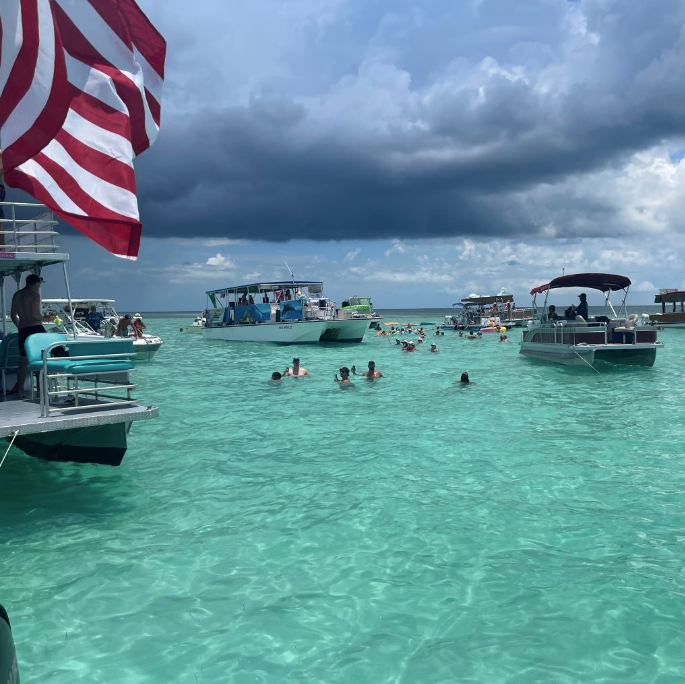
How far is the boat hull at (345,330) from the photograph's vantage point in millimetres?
39719

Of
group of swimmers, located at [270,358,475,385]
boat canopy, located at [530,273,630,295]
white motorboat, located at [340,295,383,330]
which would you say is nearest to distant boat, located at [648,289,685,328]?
white motorboat, located at [340,295,383,330]

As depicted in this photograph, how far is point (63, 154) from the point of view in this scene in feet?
21.1

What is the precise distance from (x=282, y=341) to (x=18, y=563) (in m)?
33.8

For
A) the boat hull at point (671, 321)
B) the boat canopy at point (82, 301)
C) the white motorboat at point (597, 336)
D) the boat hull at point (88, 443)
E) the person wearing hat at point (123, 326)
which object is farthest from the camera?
the boat hull at point (671, 321)

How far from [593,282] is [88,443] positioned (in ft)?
74.0

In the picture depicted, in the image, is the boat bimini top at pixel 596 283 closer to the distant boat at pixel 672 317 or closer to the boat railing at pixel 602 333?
the boat railing at pixel 602 333

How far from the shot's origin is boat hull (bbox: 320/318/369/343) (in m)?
39.7

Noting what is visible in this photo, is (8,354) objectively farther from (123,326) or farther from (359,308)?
(359,308)

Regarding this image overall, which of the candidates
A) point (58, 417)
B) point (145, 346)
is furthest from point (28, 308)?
point (145, 346)

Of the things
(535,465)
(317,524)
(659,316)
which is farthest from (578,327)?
(659,316)

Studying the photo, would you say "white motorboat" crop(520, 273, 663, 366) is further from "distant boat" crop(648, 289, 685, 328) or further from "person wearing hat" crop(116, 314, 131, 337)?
"distant boat" crop(648, 289, 685, 328)

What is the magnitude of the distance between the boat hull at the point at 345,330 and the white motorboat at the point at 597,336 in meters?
15.2

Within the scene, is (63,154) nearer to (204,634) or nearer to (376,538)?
(204,634)

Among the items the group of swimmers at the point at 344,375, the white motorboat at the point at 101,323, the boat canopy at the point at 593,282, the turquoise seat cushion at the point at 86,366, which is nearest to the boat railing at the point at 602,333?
the boat canopy at the point at 593,282
